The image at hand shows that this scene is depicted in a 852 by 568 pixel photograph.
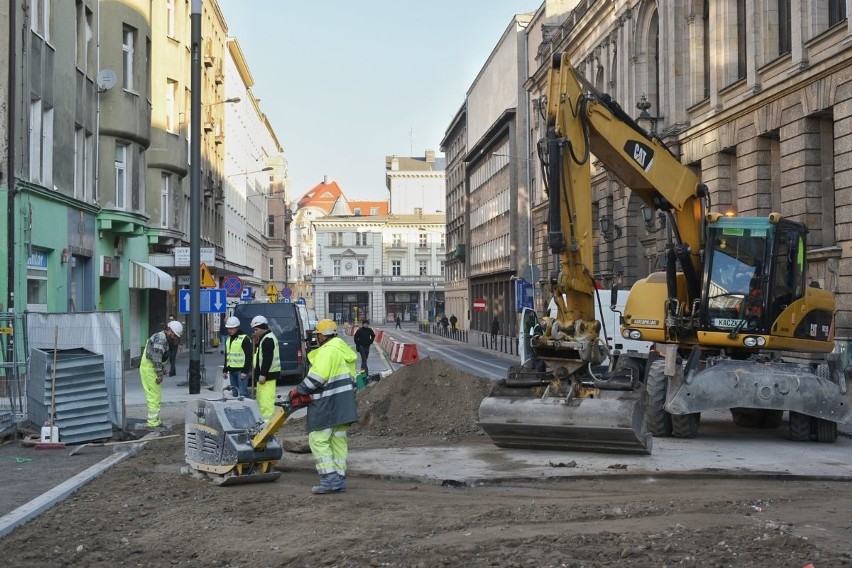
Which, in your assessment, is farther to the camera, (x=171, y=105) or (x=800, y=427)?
(x=171, y=105)

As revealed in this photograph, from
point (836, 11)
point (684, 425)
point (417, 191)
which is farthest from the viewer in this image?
point (417, 191)

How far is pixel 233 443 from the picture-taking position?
10.7 metres

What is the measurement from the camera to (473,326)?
8362cm

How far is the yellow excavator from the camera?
41.6 ft

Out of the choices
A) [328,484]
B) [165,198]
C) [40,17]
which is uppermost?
[40,17]

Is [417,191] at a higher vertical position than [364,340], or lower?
higher

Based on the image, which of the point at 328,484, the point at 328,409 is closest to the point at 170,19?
the point at 328,409

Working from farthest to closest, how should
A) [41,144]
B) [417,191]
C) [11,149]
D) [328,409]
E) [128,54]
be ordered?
[417,191]
[128,54]
[41,144]
[11,149]
[328,409]

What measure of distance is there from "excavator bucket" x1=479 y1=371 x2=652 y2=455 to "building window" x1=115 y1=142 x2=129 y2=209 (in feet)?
62.6

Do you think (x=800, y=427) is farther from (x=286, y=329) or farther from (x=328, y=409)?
(x=286, y=329)

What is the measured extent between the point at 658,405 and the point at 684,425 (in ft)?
1.39

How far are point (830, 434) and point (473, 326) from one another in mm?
69328

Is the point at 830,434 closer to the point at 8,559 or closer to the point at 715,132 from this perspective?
the point at 8,559

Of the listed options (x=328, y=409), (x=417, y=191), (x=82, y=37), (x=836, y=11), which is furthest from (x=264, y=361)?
(x=417, y=191)
